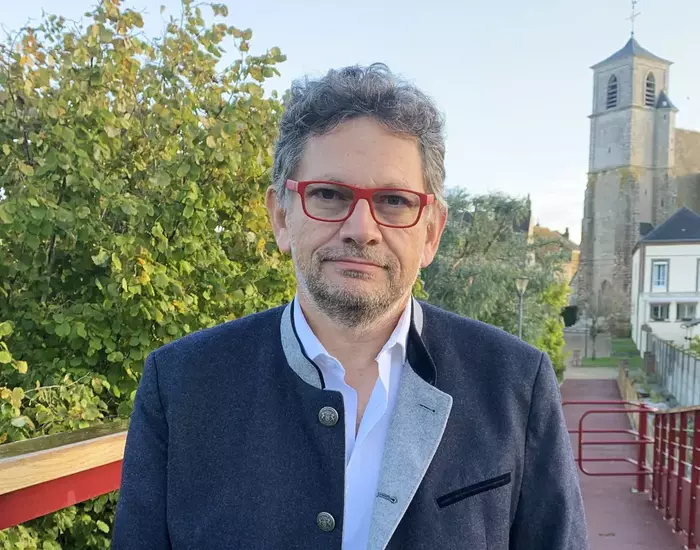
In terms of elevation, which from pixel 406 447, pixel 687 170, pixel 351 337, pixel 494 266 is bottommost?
pixel 406 447

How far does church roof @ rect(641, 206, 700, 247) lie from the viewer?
39.4 meters

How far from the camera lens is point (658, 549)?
5.81 meters

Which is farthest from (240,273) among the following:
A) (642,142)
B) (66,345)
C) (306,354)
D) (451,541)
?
(642,142)

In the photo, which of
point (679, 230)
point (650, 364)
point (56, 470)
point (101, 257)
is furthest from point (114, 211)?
point (679, 230)

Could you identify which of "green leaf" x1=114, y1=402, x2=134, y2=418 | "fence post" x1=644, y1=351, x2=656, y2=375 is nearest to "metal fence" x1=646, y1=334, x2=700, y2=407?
"fence post" x1=644, y1=351, x2=656, y2=375

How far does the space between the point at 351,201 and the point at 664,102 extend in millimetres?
63511

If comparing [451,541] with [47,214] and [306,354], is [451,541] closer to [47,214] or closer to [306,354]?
[306,354]

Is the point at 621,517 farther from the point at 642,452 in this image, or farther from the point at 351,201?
the point at 351,201

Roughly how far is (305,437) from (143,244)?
2.03m

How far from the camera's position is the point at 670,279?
39.3 metres

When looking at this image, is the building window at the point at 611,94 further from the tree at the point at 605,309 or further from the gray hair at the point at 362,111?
the gray hair at the point at 362,111

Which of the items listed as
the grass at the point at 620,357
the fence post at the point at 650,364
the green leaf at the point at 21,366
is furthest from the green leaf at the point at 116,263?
the grass at the point at 620,357

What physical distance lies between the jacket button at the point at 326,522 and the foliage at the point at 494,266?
56.1 feet

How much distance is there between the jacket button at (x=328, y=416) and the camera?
4.52 feet
